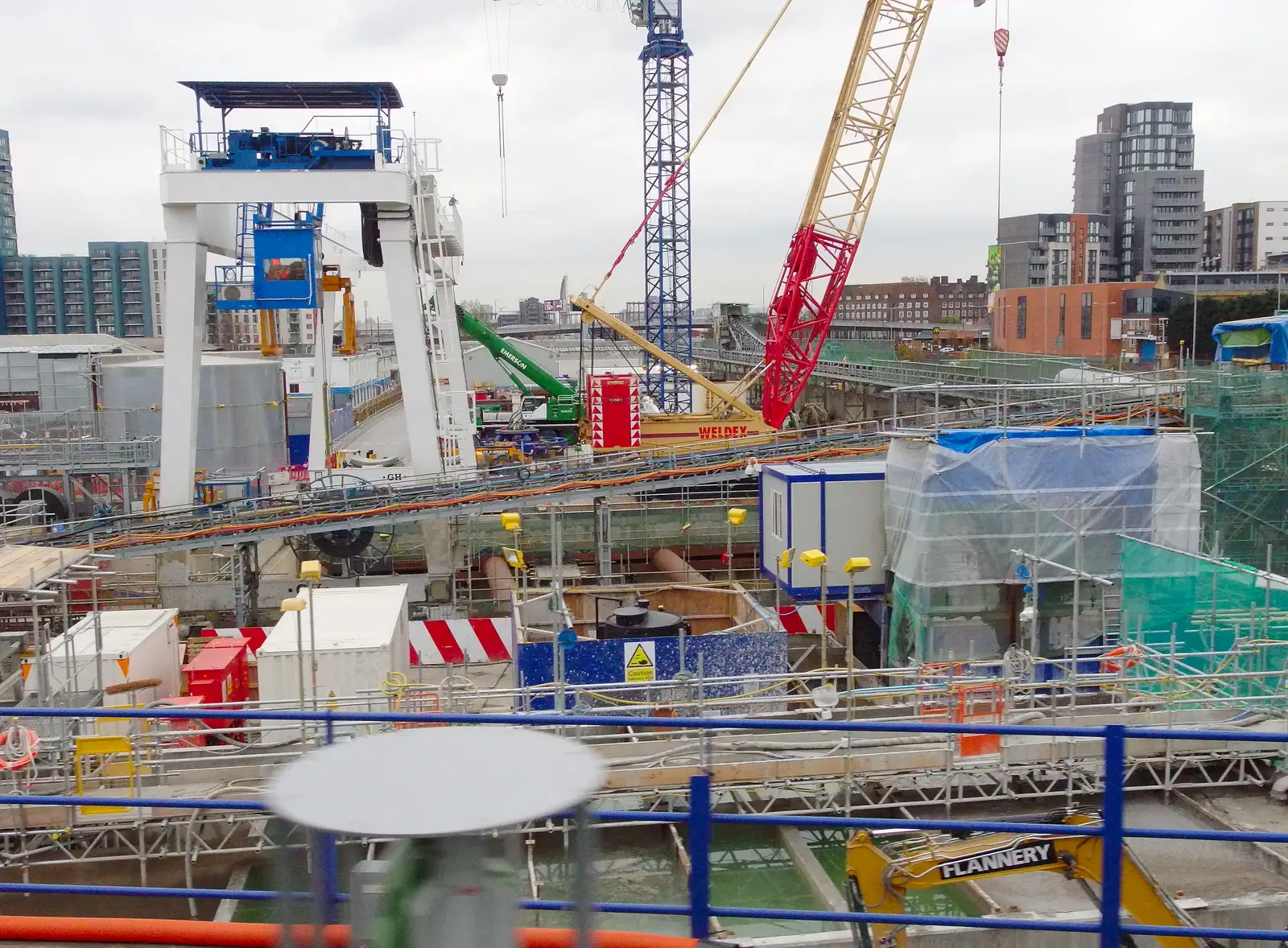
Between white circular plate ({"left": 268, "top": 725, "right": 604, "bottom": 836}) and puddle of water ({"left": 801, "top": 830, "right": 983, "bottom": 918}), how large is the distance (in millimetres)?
7548

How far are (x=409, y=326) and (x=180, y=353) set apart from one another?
470 centimetres

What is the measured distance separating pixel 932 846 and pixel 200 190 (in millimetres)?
20107

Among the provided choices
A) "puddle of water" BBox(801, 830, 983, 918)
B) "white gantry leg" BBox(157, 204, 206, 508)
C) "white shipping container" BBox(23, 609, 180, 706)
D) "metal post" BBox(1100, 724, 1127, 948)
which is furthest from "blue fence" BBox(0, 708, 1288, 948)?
"white gantry leg" BBox(157, 204, 206, 508)

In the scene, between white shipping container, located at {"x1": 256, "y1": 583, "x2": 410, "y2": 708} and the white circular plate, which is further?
white shipping container, located at {"x1": 256, "y1": 583, "x2": 410, "y2": 708}

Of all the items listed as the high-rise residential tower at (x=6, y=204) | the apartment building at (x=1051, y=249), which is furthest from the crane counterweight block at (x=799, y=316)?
the high-rise residential tower at (x=6, y=204)

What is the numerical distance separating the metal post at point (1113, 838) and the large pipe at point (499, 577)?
18824 millimetres

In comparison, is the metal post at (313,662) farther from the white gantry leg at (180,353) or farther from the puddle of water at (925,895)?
the white gantry leg at (180,353)

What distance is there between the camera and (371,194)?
75.5 feet

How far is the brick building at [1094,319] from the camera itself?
5392 cm

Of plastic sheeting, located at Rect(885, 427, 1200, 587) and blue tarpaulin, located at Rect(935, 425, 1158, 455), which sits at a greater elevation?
blue tarpaulin, located at Rect(935, 425, 1158, 455)

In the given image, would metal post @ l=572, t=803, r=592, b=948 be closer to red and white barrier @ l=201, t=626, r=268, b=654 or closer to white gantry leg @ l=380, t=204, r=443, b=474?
red and white barrier @ l=201, t=626, r=268, b=654

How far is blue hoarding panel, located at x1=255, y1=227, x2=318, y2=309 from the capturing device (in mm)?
23297

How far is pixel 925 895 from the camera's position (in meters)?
11.2

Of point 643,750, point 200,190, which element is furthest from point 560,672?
point 200,190
